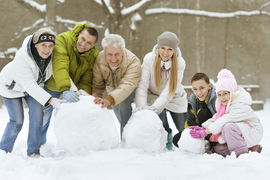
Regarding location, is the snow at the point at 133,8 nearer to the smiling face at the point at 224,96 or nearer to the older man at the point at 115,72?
the older man at the point at 115,72

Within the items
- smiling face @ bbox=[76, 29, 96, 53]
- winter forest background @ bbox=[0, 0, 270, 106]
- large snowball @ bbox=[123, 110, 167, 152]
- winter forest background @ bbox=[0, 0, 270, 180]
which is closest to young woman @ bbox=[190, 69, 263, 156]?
large snowball @ bbox=[123, 110, 167, 152]

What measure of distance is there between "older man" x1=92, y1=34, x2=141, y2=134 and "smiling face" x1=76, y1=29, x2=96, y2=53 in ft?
0.36

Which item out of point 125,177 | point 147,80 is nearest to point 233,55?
point 147,80

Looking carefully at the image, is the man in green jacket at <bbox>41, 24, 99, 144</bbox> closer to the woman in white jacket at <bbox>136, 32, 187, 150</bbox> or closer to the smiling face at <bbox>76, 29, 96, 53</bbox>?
the smiling face at <bbox>76, 29, 96, 53</bbox>

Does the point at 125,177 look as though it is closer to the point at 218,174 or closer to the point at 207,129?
the point at 218,174

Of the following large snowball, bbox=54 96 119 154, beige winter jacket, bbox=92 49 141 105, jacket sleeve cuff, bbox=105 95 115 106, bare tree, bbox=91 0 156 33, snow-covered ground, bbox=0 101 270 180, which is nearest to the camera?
snow-covered ground, bbox=0 101 270 180

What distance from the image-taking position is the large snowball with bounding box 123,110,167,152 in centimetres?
260

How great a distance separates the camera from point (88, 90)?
2.96 m

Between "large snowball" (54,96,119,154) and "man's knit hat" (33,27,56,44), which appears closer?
"large snowball" (54,96,119,154)

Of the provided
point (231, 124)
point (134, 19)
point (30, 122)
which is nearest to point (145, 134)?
point (231, 124)

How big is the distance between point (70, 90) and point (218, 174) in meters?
1.45

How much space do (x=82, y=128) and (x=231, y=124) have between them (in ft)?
4.27

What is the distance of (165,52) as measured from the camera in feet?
9.41

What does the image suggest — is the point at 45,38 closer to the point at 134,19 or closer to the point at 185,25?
the point at 134,19
